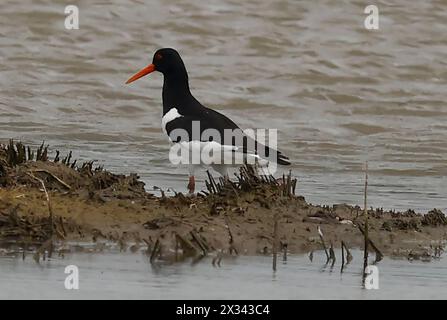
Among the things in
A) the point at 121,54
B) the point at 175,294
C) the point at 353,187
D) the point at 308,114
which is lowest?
the point at 175,294

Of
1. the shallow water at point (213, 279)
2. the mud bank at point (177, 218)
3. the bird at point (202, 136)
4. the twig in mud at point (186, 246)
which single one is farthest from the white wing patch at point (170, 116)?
the shallow water at point (213, 279)

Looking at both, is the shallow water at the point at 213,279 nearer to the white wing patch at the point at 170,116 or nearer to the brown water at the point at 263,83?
the brown water at the point at 263,83

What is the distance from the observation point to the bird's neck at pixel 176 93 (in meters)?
9.62

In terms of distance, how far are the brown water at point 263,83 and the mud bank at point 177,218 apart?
1626mm

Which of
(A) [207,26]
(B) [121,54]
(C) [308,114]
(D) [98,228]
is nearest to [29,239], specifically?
(D) [98,228]

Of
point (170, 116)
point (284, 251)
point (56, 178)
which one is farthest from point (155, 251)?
point (170, 116)

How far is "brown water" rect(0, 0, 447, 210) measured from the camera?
11234 millimetres

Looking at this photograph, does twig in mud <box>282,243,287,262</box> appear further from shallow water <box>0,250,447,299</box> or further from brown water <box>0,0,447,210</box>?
brown water <box>0,0,447,210</box>

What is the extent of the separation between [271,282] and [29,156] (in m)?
2.57

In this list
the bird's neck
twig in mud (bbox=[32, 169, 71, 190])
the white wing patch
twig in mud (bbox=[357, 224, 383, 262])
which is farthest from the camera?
the bird's neck

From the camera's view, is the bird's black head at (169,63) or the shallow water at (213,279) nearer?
the shallow water at (213,279)

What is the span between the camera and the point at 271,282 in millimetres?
6012

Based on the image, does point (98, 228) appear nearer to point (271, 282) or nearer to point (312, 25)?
point (271, 282)

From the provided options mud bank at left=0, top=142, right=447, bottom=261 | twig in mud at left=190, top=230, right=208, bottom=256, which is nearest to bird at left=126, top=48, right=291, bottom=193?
mud bank at left=0, top=142, right=447, bottom=261
